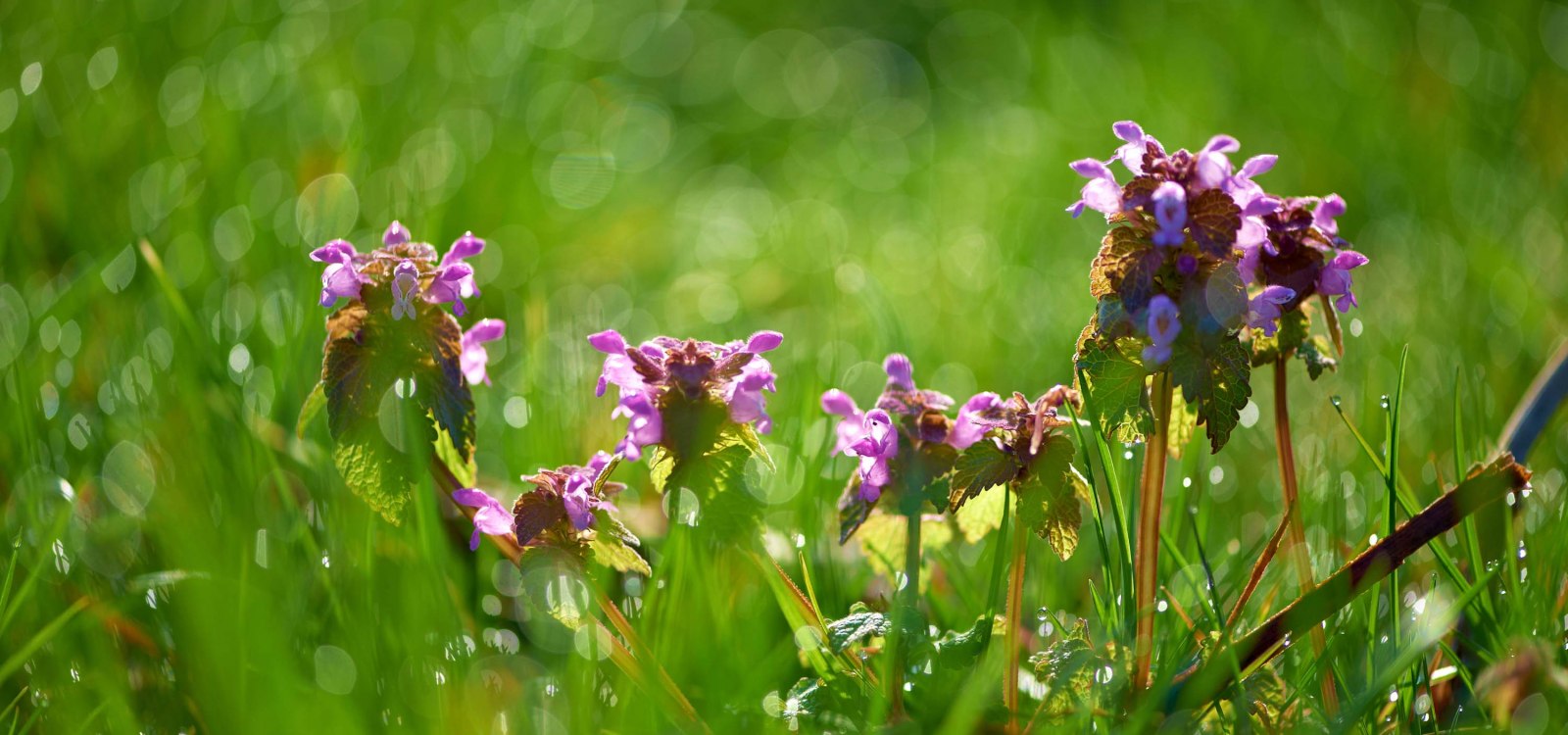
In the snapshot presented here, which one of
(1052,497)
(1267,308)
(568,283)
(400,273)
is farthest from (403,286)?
(568,283)

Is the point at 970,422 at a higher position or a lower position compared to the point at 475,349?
higher

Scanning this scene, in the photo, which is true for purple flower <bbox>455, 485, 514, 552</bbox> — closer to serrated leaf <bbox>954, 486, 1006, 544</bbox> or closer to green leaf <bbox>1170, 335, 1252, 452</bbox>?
serrated leaf <bbox>954, 486, 1006, 544</bbox>

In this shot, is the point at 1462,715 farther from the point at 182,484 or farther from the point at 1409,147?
the point at 1409,147

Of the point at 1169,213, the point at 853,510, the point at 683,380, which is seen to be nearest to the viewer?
the point at 1169,213

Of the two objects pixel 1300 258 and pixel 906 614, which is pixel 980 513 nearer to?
pixel 906 614

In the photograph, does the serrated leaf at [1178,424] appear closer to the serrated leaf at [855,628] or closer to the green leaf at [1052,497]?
the green leaf at [1052,497]

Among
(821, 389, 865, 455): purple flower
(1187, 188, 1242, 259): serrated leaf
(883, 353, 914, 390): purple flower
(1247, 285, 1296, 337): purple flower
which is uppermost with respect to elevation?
(1187, 188, 1242, 259): serrated leaf

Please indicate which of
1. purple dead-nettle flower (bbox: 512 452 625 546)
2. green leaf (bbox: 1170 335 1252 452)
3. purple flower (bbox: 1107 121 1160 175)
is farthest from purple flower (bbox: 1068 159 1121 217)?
purple dead-nettle flower (bbox: 512 452 625 546)
